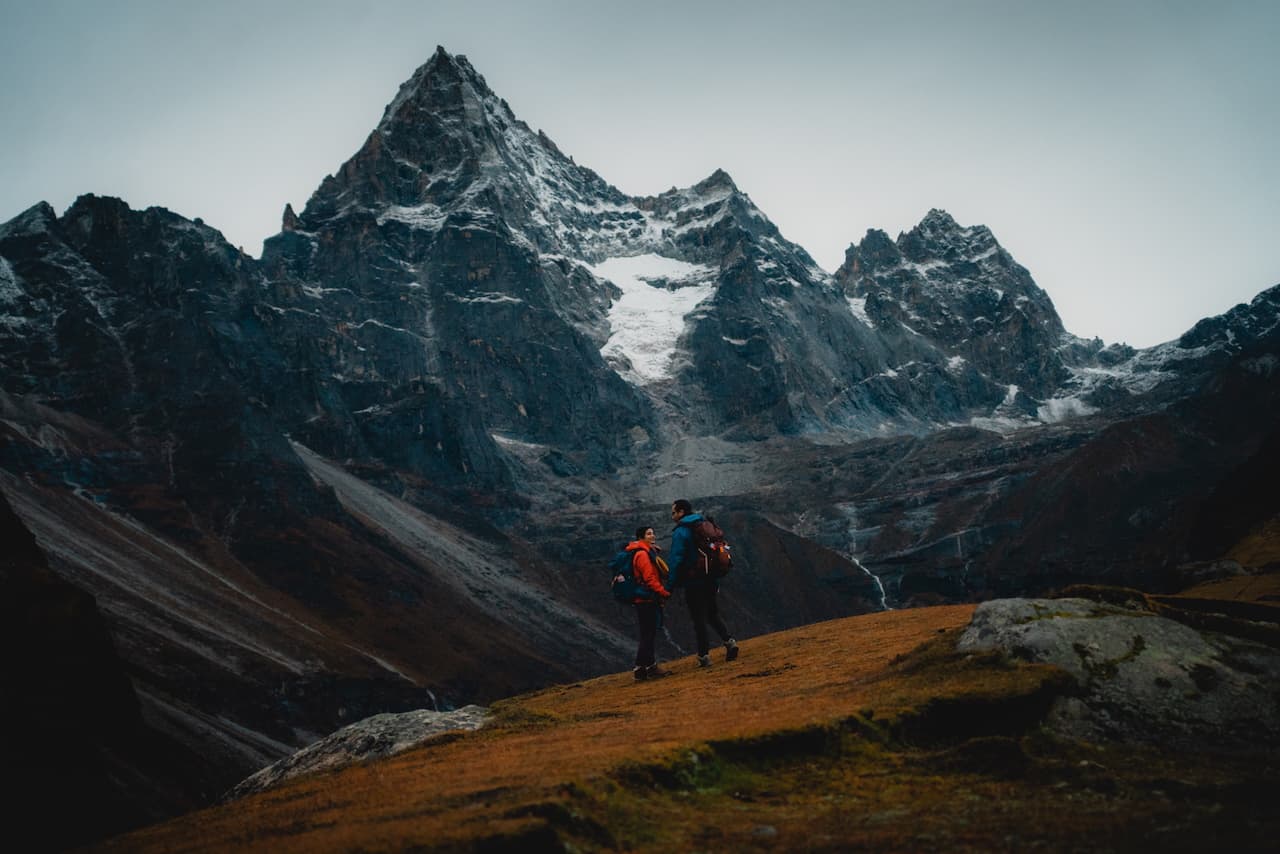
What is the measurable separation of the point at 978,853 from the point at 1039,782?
8.73 ft

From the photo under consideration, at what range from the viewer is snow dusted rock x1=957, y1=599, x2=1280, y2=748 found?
13.7 meters

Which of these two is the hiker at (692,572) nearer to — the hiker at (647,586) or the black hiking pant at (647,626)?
the hiker at (647,586)

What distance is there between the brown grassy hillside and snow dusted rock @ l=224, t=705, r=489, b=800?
104cm

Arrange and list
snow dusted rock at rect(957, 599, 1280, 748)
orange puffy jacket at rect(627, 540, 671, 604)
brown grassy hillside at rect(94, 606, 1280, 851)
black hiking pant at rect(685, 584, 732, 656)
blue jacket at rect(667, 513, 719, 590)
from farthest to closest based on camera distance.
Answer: black hiking pant at rect(685, 584, 732, 656) → blue jacket at rect(667, 513, 719, 590) → orange puffy jacket at rect(627, 540, 671, 604) → snow dusted rock at rect(957, 599, 1280, 748) → brown grassy hillside at rect(94, 606, 1280, 851)

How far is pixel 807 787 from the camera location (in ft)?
42.5

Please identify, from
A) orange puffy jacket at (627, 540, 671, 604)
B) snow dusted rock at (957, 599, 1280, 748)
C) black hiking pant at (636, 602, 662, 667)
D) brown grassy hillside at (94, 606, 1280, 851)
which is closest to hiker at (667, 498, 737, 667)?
orange puffy jacket at (627, 540, 671, 604)

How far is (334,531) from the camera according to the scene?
190 meters

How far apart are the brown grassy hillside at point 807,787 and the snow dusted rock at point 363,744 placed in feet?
3.41

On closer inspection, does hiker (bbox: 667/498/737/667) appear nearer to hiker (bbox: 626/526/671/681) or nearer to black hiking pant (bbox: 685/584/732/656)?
black hiking pant (bbox: 685/584/732/656)

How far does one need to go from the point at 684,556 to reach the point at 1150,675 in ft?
35.5

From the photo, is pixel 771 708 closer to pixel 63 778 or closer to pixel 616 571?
pixel 616 571

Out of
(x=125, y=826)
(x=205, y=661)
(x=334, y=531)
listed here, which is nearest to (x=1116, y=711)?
(x=125, y=826)

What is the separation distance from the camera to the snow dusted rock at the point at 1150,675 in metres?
13.7

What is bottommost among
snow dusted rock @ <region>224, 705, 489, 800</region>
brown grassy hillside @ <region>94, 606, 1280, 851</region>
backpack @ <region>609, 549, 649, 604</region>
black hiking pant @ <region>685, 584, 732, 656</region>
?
snow dusted rock @ <region>224, 705, 489, 800</region>
